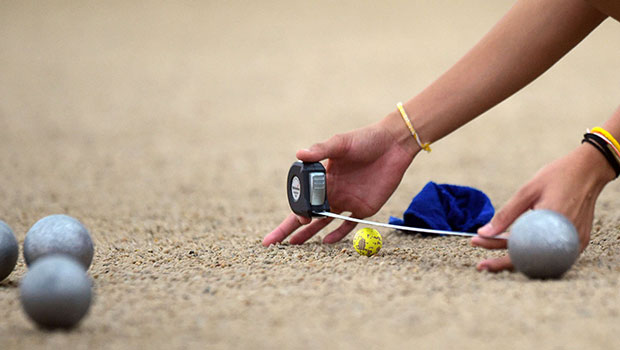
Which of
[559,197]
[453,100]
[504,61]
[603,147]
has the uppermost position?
[504,61]

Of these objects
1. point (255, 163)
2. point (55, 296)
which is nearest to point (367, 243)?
point (55, 296)

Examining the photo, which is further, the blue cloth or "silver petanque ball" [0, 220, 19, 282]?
the blue cloth

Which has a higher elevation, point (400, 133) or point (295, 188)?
point (400, 133)

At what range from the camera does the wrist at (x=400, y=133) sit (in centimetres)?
274

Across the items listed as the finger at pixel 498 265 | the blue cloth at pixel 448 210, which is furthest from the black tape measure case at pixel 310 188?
the finger at pixel 498 265

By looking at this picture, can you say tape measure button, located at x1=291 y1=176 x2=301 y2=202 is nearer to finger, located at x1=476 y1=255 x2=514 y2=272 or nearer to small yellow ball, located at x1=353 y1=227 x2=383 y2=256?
small yellow ball, located at x1=353 y1=227 x2=383 y2=256

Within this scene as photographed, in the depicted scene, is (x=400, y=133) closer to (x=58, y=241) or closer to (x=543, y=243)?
(x=543, y=243)

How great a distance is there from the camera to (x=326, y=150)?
262 cm

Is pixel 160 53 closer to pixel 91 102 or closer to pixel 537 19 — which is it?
pixel 91 102

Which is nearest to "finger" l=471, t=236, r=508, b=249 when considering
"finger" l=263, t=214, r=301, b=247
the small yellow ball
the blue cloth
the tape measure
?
the tape measure

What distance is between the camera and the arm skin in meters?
2.49

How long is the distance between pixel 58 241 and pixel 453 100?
4.87 ft

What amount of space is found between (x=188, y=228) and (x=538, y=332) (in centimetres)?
219

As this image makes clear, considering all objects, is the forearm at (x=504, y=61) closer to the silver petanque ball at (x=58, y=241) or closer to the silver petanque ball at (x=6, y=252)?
the silver petanque ball at (x=58, y=241)
